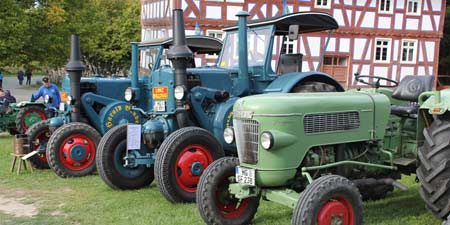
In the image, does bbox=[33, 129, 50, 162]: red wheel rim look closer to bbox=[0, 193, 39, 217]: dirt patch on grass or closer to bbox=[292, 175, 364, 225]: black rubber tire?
bbox=[0, 193, 39, 217]: dirt patch on grass

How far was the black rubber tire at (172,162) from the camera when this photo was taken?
5.85 m

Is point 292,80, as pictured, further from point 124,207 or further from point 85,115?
point 85,115

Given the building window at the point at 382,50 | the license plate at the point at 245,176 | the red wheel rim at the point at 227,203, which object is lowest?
the red wheel rim at the point at 227,203

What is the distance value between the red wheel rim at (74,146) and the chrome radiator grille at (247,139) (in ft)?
12.9

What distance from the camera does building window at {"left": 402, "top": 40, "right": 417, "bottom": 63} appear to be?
25609mm

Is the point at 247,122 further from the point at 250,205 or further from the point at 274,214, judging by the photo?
the point at 274,214

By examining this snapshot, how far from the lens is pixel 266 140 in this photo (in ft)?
14.3

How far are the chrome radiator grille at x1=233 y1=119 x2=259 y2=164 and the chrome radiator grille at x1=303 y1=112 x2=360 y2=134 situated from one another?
443 mm

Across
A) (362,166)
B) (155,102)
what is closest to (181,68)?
(155,102)

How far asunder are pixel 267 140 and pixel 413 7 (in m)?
23.4

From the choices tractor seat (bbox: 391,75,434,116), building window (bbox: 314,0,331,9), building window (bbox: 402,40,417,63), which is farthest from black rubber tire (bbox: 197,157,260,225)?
building window (bbox: 402,40,417,63)

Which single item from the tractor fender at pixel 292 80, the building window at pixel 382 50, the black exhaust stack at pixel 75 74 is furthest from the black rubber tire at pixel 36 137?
the building window at pixel 382 50

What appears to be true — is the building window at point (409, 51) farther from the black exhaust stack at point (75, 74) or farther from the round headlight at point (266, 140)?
the round headlight at point (266, 140)

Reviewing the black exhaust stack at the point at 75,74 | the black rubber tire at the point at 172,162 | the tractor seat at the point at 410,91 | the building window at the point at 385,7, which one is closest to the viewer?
the tractor seat at the point at 410,91
